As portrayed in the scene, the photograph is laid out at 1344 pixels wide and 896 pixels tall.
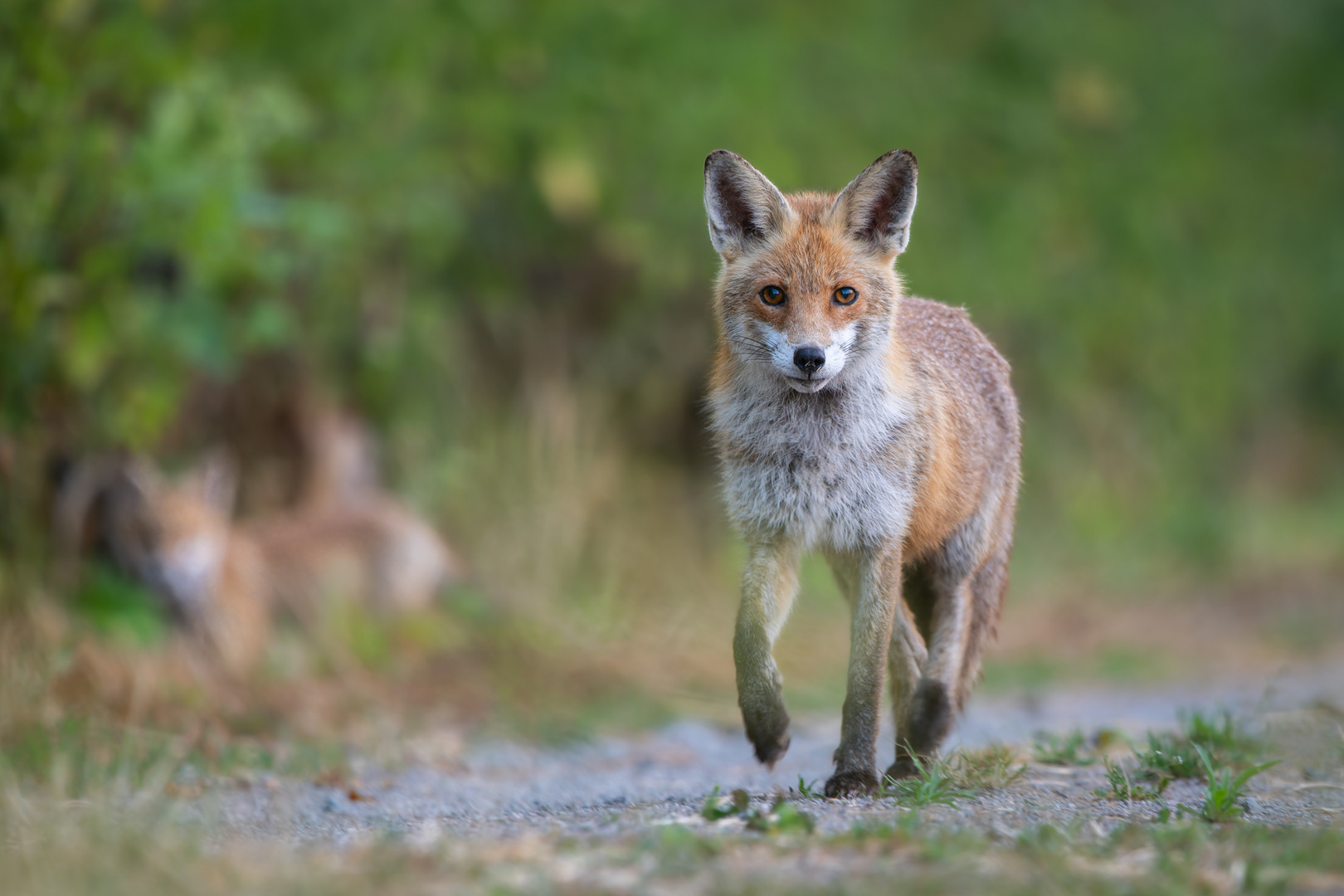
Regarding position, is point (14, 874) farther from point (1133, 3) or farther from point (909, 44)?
point (1133, 3)

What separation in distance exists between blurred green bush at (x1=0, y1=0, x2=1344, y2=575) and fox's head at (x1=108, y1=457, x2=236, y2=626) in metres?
0.81

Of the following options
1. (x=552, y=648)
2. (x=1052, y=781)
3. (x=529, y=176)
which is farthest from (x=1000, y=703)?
(x=529, y=176)

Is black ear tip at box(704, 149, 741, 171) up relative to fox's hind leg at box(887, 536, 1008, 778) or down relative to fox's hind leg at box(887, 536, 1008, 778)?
up

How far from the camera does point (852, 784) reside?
415 cm

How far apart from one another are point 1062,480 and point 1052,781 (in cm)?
831

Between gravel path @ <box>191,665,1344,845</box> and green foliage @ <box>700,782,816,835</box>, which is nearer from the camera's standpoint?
green foliage @ <box>700,782,816,835</box>

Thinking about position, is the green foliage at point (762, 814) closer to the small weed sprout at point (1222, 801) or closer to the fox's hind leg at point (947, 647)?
the fox's hind leg at point (947, 647)

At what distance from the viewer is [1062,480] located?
1238cm

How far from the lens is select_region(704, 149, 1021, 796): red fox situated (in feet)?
13.9

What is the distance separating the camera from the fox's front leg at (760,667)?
4242mm

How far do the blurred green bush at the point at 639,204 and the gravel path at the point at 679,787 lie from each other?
2.93 meters

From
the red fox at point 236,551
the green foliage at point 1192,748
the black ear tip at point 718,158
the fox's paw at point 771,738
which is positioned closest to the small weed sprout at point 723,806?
the fox's paw at point 771,738

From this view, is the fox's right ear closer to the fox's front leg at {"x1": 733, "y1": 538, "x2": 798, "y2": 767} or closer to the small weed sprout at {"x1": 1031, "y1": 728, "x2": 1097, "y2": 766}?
the fox's front leg at {"x1": 733, "y1": 538, "x2": 798, "y2": 767}

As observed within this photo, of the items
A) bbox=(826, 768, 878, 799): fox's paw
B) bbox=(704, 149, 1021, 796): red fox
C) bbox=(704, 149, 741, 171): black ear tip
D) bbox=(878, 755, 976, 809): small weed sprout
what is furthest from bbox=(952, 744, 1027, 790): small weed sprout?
bbox=(704, 149, 741, 171): black ear tip
